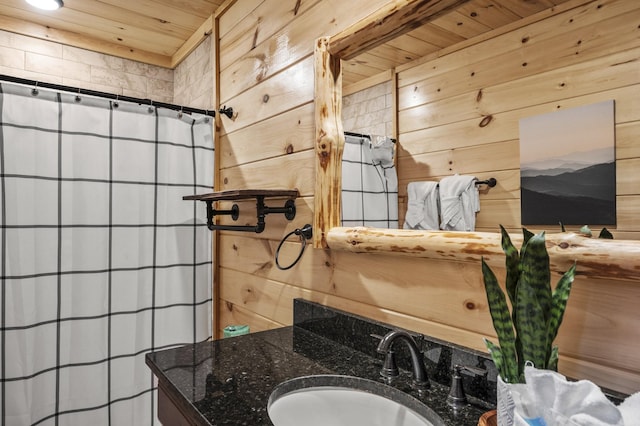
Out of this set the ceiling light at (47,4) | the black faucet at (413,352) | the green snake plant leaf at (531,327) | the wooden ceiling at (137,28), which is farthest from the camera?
the ceiling light at (47,4)

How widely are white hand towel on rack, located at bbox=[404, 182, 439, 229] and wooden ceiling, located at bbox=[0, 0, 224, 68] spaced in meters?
1.52

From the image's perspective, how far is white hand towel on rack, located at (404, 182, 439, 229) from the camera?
3.12 ft

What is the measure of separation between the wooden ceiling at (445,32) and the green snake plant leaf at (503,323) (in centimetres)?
51

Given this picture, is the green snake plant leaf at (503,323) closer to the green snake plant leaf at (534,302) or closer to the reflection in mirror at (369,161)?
the green snake plant leaf at (534,302)

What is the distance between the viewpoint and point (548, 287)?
590mm

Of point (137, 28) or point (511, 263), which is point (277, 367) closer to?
point (511, 263)

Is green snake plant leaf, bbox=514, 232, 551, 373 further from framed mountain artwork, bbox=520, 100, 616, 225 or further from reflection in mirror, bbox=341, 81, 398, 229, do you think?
reflection in mirror, bbox=341, 81, 398, 229

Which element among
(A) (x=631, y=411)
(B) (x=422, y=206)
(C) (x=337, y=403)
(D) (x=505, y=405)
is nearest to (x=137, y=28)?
(B) (x=422, y=206)

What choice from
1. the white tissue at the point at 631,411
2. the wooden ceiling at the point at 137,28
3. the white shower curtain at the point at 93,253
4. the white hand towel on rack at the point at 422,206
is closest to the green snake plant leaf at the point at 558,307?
the white tissue at the point at 631,411

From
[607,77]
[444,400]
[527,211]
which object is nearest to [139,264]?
[444,400]

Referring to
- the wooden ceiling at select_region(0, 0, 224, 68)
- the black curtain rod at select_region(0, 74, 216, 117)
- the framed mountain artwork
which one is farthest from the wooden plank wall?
the wooden ceiling at select_region(0, 0, 224, 68)

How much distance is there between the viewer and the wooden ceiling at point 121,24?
6.47 ft

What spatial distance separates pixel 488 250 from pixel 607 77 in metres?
0.36

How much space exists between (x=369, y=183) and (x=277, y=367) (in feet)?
1.83
